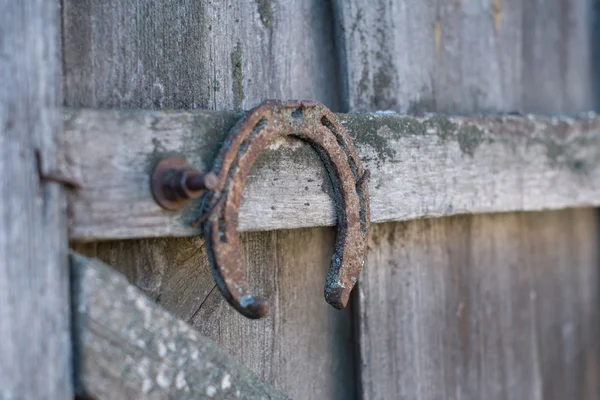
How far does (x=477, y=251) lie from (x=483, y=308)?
12cm

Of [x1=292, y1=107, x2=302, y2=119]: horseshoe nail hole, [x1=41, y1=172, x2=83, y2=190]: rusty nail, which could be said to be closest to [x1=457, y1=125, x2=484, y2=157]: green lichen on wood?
[x1=292, y1=107, x2=302, y2=119]: horseshoe nail hole

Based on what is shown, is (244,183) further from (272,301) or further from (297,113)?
(272,301)

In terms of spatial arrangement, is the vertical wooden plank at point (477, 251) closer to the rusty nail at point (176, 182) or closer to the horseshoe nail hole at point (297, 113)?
the horseshoe nail hole at point (297, 113)

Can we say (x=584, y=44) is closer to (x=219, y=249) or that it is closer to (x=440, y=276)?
(x=440, y=276)

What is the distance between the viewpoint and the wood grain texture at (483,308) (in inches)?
43.5

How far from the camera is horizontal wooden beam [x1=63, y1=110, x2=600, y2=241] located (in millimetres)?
673

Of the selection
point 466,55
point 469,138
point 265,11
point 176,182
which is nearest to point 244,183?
point 176,182

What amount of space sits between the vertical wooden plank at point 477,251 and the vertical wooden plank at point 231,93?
Answer: 6cm

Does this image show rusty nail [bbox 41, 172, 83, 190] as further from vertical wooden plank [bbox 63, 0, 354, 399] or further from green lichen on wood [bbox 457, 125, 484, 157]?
green lichen on wood [bbox 457, 125, 484, 157]

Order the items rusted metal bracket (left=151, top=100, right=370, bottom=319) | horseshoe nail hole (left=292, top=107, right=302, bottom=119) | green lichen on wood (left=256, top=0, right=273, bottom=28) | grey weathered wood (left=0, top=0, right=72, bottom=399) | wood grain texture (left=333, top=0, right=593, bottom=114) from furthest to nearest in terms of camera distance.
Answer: wood grain texture (left=333, top=0, right=593, bottom=114) < green lichen on wood (left=256, top=0, right=273, bottom=28) < horseshoe nail hole (left=292, top=107, right=302, bottom=119) < rusted metal bracket (left=151, top=100, right=370, bottom=319) < grey weathered wood (left=0, top=0, right=72, bottom=399)

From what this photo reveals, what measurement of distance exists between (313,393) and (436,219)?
40cm

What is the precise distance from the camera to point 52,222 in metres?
0.63

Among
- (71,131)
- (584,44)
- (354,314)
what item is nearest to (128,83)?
(71,131)

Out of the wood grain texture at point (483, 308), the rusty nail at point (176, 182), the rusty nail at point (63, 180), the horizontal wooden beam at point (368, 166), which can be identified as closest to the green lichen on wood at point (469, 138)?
the horizontal wooden beam at point (368, 166)
